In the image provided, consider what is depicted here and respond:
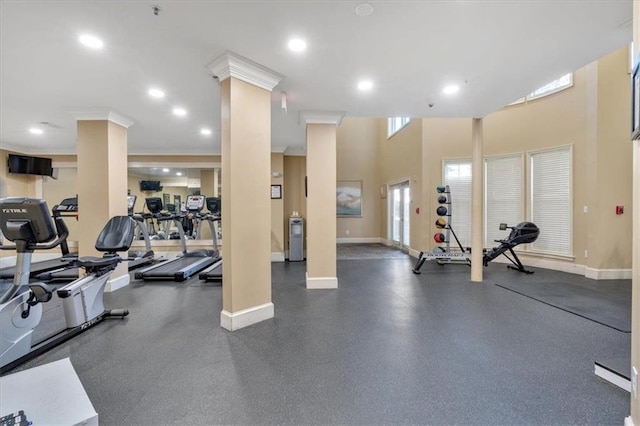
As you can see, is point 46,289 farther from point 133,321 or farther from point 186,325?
point 186,325

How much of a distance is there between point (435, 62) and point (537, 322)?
10.0 feet

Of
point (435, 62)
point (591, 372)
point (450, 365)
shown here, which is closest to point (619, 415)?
point (591, 372)

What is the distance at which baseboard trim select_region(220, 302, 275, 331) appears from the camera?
296 centimetres

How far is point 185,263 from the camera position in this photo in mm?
5965

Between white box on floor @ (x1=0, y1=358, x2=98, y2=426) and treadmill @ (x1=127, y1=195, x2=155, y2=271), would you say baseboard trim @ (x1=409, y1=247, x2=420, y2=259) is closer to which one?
treadmill @ (x1=127, y1=195, x2=155, y2=271)

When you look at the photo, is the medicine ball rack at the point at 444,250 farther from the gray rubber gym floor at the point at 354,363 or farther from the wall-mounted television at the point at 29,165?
the wall-mounted television at the point at 29,165

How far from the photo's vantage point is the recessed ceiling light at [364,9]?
212 centimetres

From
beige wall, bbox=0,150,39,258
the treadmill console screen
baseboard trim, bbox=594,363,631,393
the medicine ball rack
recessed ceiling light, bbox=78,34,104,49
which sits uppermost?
recessed ceiling light, bbox=78,34,104,49

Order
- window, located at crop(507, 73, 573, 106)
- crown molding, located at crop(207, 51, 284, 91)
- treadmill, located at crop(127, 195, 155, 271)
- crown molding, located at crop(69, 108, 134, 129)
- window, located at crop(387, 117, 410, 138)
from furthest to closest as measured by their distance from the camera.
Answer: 1. window, located at crop(387, 117, 410, 138)
2. treadmill, located at crop(127, 195, 155, 271)
3. window, located at crop(507, 73, 573, 106)
4. crown molding, located at crop(69, 108, 134, 129)
5. crown molding, located at crop(207, 51, 284, 91)

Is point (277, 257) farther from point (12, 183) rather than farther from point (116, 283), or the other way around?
point (12, 183)

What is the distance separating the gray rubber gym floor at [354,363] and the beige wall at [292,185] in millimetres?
3718

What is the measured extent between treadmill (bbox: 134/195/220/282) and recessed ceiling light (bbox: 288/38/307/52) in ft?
13.6

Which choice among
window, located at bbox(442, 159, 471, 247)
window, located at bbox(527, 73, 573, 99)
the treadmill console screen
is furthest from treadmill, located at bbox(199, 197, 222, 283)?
window, located at bbox(527, 73, 573, 99)

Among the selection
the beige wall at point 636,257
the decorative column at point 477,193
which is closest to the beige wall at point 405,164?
the decorative column at point 477,193
